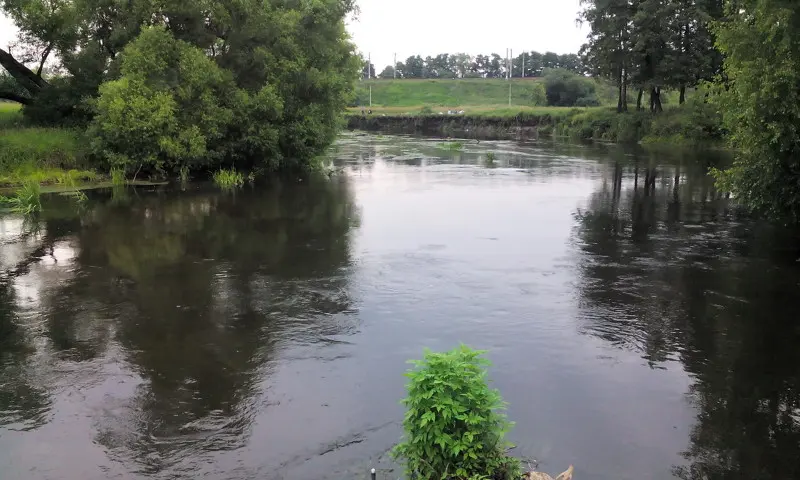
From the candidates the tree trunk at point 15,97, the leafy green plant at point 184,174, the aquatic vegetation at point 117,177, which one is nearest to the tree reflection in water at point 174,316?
the aquatic vegetation at point 117,177

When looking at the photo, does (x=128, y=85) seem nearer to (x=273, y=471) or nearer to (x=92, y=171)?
(x=92, y=171)

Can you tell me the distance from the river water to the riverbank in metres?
28.8

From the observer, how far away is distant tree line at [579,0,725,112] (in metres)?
53.4

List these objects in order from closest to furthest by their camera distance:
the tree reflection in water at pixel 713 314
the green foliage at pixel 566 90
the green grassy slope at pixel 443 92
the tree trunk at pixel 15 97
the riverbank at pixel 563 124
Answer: the tree reflection in water at pixel 713 314 < the tree trunk at pixel 15 97 < the riverbank at pixel 563 124 < the green foliage at pixel 566 90 < the green grassy slope at pixel 443 92

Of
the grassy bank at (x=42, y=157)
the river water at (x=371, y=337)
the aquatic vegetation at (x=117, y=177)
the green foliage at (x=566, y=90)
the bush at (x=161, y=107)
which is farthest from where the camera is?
the green foliage at (x=566, y=90)

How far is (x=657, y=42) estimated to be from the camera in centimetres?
5472

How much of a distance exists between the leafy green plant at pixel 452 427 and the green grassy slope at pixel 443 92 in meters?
112

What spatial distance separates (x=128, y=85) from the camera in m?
27.8

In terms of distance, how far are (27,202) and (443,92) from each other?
371 ft

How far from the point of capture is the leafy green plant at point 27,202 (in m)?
22.5

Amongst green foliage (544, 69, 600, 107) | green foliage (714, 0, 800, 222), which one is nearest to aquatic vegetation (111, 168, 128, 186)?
green foliage (714, 0, 800, 222)

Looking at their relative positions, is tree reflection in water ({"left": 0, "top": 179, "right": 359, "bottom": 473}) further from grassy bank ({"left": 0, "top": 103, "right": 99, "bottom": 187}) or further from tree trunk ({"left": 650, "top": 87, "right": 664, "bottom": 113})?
tree trunk ({"left": 650, "top": 87, "right": 664, "bottom": 113})

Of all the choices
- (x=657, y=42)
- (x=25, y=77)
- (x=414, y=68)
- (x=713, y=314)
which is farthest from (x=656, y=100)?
(x=414, y=68)

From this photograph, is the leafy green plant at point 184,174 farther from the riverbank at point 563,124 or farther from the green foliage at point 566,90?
the green foliage at point 566,90
